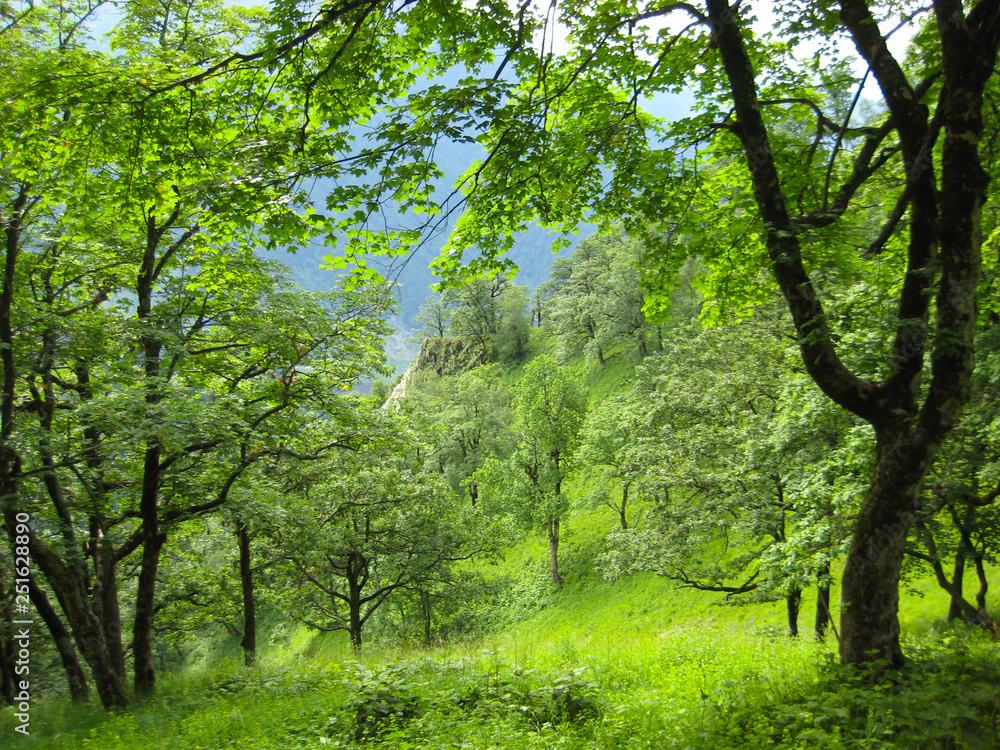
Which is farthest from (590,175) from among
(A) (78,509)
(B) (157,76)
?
(A) (78,509)

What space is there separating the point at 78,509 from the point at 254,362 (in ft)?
14.5

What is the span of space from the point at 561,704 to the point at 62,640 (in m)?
9.81

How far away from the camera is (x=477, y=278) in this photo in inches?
353

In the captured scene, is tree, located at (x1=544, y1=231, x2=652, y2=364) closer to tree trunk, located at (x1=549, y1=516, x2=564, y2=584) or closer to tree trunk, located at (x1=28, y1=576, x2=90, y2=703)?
tree trunk, located at (x1=549, y1=516, x2=564, y2=584)

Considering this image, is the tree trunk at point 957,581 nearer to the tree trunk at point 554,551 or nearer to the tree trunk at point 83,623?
the tree trunk at point 83,623

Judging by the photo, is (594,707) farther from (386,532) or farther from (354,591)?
(354,591)

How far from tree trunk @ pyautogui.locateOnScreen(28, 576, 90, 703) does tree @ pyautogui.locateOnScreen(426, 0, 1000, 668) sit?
31.9 feet

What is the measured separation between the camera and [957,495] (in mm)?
7059

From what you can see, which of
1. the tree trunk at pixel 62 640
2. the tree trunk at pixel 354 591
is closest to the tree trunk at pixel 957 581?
the tree trunk at pixel 62 640

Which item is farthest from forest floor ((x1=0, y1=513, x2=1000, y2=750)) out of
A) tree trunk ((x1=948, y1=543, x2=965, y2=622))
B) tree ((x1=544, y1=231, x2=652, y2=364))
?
tree ((x1=544, y1=231, x2=652, y2=364))

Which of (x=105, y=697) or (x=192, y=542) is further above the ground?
(x=192, y=542)

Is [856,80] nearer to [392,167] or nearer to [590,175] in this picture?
[590,175]

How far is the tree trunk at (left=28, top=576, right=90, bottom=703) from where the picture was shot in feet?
31.3


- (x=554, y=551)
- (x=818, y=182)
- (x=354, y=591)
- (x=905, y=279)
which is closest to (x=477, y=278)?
(x=818, y=182)
